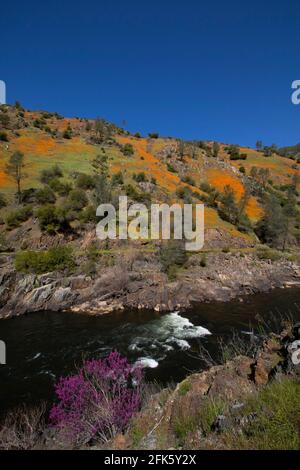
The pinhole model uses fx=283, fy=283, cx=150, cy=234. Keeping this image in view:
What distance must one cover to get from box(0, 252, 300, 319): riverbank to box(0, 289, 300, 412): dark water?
1488 millimetres

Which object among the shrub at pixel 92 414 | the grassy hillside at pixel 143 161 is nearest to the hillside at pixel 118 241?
the grassy hillside at pixel 143 161

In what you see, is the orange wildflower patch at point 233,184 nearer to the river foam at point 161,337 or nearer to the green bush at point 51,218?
the green bush at point 51,218

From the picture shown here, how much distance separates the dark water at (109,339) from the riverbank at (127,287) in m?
1.49

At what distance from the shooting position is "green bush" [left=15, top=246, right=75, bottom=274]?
2591 centimetres

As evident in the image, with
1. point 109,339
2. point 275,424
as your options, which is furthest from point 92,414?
point 109,339

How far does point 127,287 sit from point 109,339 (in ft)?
29.0

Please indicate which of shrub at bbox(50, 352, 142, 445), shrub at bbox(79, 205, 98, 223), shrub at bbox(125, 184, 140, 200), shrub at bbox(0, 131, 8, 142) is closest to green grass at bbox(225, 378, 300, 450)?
shrub at bbox(50, 352, 142, 445)

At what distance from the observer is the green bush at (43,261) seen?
25.9 m

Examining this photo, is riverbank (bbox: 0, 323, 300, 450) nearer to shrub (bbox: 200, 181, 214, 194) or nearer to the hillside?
the hillside

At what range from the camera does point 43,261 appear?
2641cm

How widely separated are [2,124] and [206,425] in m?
77.3

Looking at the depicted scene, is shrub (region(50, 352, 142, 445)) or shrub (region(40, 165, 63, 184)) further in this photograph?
shrub (region(40, 165, 63, 184))
